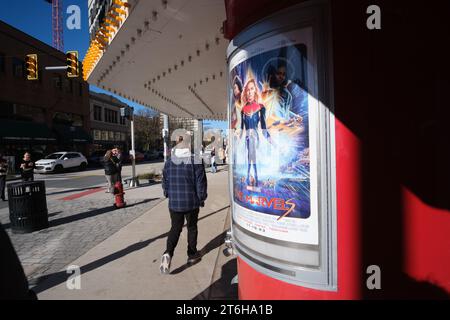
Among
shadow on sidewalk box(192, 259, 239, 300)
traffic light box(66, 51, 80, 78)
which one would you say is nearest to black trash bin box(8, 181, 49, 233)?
shadow on sidewalk box(192, 259, 239, 300)

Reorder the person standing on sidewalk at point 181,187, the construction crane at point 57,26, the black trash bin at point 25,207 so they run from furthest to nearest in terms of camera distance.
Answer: the construction crane at point 57,26 → the black trash bin at point 25,207 → the person standing on sidewalk at point 181,187

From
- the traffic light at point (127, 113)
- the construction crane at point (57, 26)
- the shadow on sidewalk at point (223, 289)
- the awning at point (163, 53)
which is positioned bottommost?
the shadow on sidewalk at point (223, 289)

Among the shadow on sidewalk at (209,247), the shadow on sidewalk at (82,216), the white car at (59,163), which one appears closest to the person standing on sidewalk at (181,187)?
the shadow on sidewalk at (209,247)

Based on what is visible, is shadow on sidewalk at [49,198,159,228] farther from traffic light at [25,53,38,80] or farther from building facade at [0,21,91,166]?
building facade at [0,21,91,166]

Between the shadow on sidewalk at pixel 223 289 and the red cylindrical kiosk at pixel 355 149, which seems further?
the shadow on sidewalk at pixel 223 289

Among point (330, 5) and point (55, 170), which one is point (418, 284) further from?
point (55, 170)

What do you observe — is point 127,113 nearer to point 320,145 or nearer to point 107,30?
point 107,30

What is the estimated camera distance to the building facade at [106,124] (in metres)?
41.8

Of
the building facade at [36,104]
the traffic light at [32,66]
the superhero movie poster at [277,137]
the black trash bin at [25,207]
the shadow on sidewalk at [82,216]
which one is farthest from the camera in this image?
the building facade at [36,104]

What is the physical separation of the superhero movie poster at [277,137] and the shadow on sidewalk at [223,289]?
1.38 m

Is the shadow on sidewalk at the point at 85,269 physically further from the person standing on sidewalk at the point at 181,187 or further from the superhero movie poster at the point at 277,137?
the superhero movie poster at the point at 277,137

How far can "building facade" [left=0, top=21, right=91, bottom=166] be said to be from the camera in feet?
79.8

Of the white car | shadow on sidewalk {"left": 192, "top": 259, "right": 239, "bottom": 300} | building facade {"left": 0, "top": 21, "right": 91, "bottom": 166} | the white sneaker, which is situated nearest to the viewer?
shadow on sidewalk {"left": 192, "top": 259, "right": 239, "bottom": 300}
